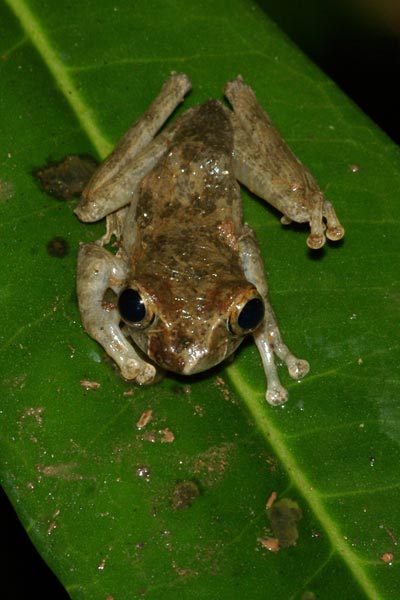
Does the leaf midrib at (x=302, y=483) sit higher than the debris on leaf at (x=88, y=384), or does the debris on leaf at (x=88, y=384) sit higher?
the debris on leaf at (x=88, y=384)

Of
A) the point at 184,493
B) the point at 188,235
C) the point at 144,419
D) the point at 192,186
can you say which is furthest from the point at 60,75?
the point at 184,493

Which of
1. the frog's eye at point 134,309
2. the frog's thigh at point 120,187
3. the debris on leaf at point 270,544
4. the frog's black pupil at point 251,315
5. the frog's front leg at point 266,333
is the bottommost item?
the debris on leaf at point 270,544

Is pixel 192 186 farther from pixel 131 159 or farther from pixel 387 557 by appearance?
pixel 387 557

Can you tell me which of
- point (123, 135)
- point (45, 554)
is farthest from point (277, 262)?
point (45, 554)

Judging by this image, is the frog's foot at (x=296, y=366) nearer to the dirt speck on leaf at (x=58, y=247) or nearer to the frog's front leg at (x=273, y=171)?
the frog's front leg at (x=273, y=171)

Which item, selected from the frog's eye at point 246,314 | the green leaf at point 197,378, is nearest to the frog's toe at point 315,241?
the green leaf at point 197,378

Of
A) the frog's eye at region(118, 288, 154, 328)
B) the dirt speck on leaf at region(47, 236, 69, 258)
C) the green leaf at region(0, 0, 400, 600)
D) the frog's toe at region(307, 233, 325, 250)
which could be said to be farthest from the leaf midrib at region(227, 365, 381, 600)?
the dirt speck on leaf at region(47, 236, 69, 258)

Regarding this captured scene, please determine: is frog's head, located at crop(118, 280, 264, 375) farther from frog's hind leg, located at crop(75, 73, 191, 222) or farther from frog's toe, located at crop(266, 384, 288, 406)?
frog's hind leg, located at crop(75, 73, 191, 222)

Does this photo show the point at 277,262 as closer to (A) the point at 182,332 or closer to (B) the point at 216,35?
(A) the point at 182,332

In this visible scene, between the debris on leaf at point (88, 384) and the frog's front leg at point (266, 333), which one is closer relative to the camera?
the debris on leaf at point (88, 384)
